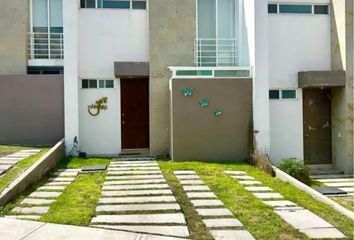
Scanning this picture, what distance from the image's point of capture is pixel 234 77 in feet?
42.4

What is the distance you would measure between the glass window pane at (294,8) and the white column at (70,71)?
22.1 feet

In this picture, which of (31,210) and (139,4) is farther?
(139,4)

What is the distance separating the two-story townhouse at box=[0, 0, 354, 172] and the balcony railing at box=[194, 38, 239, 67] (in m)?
0.03

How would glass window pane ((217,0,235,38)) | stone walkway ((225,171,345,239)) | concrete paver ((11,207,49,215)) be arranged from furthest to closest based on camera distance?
1. glass window pane ((217,0,235,38))
2. concrete paver ((11,207,49,215))
3. stone walkway ((225,171,345,239))

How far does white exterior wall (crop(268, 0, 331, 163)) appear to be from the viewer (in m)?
13.8

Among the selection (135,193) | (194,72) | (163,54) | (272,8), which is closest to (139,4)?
(163,54)

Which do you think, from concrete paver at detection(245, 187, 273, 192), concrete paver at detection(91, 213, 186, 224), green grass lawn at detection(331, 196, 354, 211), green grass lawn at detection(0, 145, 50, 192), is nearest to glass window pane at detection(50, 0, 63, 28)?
green grass lawn at detection(0, 145, 50, 192)

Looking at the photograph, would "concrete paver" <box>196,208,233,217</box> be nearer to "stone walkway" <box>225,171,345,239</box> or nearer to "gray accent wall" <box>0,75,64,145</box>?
"stone walkway" <box>225,171,345,239</box>

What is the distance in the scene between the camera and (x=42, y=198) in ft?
26.0

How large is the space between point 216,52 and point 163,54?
73.2 inches

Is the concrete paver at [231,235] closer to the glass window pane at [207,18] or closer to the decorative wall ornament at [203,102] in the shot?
the decorative wall ornament at [203,102]

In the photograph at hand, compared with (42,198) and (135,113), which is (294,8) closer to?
(135,113)

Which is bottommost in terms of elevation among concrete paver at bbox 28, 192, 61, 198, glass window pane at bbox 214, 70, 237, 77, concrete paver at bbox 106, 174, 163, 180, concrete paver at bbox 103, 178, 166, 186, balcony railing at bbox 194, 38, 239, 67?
concrete paver at bbox 103, 178, 166, 186

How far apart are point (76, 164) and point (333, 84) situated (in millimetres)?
8229
